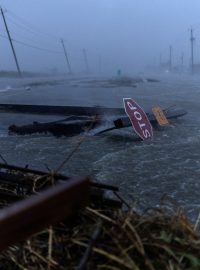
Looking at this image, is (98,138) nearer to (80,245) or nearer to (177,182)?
(177,182)

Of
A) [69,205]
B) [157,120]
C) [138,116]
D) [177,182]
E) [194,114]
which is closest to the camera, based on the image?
[69,205]

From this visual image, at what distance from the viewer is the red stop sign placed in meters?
11.9

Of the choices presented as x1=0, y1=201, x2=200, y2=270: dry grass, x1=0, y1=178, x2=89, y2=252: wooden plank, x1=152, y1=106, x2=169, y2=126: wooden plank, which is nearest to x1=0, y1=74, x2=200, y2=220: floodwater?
A: x1=152, y1=106, x2=169, y2=126: wooden plank

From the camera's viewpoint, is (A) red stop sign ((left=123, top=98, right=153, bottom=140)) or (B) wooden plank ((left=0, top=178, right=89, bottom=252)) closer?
(B) wooden plank ((left=0, top=178, right=89, bottom=252))

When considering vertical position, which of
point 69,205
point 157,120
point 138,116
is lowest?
point 157,120

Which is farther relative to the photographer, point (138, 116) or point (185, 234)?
point (138, 116)

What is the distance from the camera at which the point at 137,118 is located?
12.2 m

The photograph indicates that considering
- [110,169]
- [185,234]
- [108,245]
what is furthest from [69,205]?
[110,169]

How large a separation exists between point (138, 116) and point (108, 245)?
32.1 ft

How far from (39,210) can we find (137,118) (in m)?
10.4

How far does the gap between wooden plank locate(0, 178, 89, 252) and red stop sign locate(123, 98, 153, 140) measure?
952 cm

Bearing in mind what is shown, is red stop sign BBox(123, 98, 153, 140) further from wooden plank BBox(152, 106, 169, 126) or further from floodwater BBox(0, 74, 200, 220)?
wooden plank BBox(152, 106, 169, 126)

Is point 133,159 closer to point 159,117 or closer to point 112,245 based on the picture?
point 159,117

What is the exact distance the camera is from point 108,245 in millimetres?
2672
